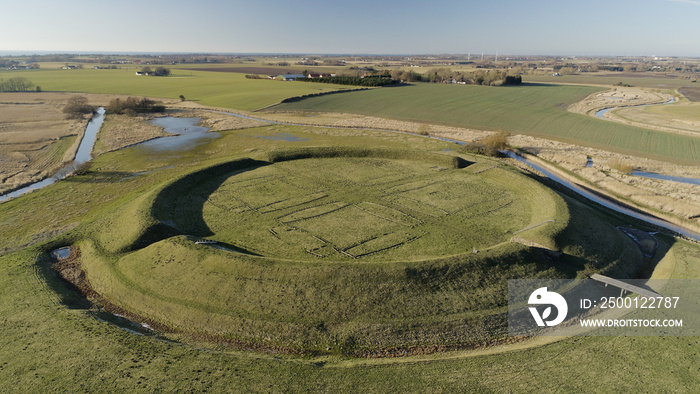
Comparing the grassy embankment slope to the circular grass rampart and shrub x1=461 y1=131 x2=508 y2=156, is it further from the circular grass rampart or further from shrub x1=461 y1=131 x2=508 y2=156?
shrub x1=461 y1=131 x2=508 y2=156

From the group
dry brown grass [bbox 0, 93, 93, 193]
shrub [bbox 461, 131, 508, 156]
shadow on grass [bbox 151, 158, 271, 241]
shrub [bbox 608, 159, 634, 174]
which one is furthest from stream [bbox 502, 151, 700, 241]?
dry brown grass [bbox 0, 93, 93, 193]

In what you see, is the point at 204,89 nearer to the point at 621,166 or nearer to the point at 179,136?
the point at 179,136

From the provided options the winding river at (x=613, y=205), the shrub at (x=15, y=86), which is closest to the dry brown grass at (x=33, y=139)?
the shrub at (x=15, y=86)

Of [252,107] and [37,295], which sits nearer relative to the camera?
[37,295]

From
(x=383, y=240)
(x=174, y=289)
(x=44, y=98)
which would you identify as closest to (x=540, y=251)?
(x=383, y=240)

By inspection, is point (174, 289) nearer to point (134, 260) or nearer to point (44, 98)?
point (134, 260)

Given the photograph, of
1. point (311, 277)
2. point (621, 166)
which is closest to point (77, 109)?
point (311, 277)
